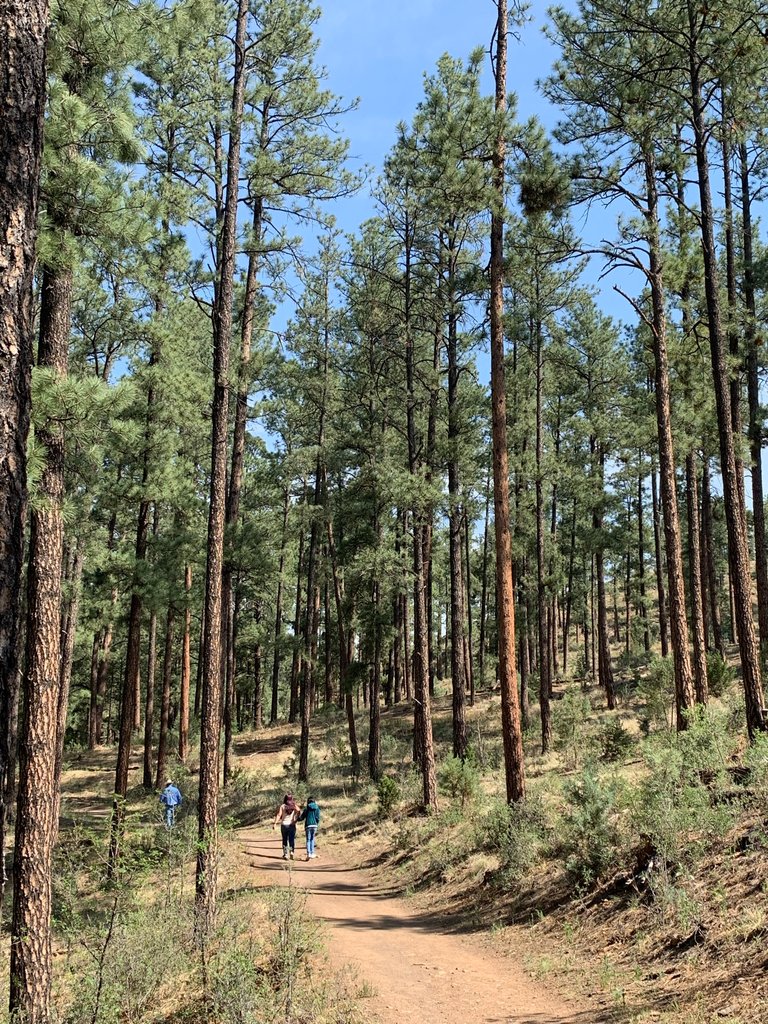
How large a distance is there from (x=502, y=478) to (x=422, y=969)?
706 centimetres

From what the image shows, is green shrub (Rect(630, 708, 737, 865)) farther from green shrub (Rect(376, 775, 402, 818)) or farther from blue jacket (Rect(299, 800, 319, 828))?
blue jacket (Rect(299, 800, 319, 828))

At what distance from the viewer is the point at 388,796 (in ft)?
54.5

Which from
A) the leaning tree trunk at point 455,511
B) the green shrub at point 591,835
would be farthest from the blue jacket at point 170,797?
the green shrub at point 591,835

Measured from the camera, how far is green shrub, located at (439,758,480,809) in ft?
46.4

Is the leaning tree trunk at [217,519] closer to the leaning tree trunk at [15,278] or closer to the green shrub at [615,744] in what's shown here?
the leaning tree trunk at [15,278]

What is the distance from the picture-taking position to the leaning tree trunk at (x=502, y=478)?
10.6 m

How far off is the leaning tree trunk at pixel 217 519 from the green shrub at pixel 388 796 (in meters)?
7.33

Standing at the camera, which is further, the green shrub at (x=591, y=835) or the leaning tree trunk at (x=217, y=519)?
the leaning tree trunk at (x=217, y=519)

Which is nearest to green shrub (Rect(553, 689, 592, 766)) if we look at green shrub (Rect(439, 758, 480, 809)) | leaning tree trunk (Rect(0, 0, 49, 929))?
green shrub (Rect(439, 758, 480, 809))

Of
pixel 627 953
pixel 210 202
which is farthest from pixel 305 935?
pixel 210 202

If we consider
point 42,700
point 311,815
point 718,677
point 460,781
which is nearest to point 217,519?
point 42,700

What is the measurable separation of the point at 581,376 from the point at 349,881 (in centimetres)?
1859

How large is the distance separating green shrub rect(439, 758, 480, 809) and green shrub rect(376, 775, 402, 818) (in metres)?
2.25

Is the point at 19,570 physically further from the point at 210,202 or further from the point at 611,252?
the point at 611,252
